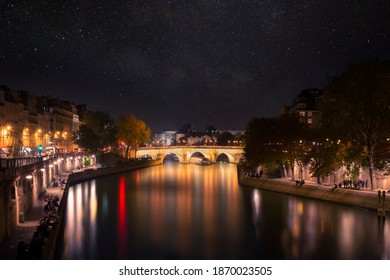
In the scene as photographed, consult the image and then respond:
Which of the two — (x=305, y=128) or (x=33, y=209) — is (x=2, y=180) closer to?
(x=33, y=209)

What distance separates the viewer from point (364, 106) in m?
43.3

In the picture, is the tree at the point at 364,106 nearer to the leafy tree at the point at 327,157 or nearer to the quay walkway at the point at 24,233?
the leafy tree at the point at 327,157

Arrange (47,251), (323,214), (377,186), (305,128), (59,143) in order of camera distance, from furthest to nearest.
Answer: (59,143), (305,128), (377,186), (323,214), (47,251)

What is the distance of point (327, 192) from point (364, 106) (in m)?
9.61

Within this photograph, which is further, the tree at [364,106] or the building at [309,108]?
the building at [309,108]

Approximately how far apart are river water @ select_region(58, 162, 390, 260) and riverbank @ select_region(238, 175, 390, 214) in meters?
0.81

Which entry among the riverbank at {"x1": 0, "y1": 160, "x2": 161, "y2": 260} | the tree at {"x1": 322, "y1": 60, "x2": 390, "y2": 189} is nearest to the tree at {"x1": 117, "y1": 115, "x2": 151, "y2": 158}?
the riverbank at {"x1": 0, "y1": 160, "x2": 161, "y2": 260}

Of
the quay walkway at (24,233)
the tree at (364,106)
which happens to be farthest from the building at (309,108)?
the quay walkway at (24,233)

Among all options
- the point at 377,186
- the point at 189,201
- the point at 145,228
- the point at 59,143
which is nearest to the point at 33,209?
the point at 145,228

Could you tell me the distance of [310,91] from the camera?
345 feet

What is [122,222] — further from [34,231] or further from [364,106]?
[364,106]

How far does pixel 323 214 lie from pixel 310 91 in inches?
2663

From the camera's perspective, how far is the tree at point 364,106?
42.4 m

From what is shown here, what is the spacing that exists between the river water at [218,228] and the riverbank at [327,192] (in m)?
0.81
